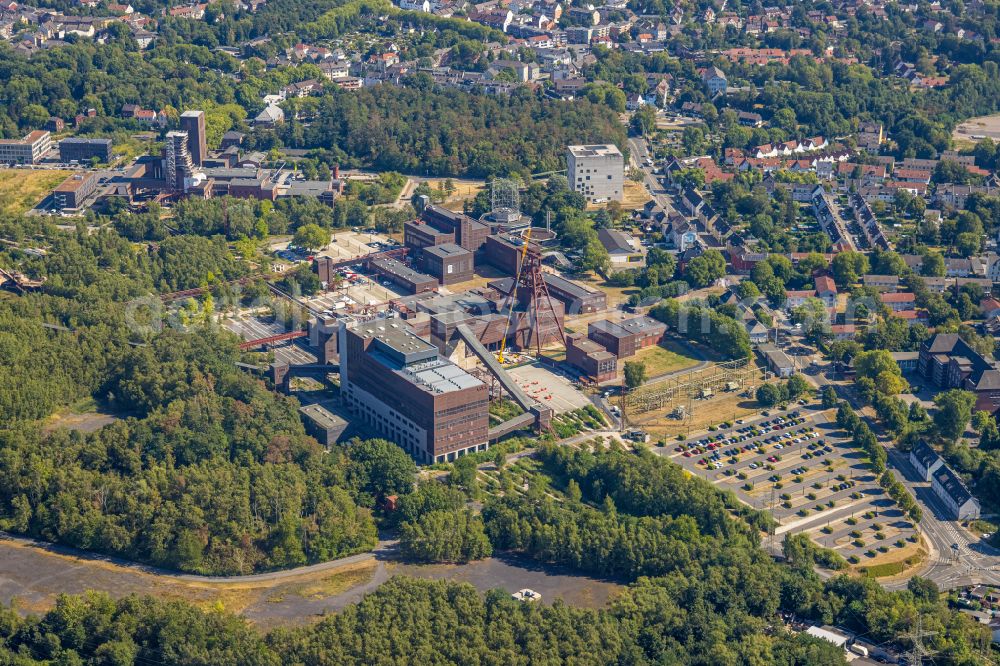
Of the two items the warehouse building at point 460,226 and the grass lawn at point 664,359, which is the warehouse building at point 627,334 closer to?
the grass lawn at point 664,359

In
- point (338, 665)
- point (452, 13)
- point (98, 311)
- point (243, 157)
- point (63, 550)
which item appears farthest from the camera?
point (452, 13)

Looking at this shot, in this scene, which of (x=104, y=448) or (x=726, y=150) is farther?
(x=726, y=150)

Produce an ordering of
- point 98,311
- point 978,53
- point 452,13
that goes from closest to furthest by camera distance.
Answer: point 98,311 → point 978,53 → point 452,13

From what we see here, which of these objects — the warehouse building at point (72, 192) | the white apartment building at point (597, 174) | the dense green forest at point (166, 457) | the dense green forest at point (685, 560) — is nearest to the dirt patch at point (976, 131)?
the white apartment building at point (597, 174)

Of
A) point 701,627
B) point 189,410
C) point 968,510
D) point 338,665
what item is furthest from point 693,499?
point 189,410

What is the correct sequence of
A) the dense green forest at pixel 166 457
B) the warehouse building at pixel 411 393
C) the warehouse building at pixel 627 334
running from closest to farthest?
the dense green forest at pixel 166 457, the warehouse building at pixel 411 393, the warehouse building at pixel 627 334

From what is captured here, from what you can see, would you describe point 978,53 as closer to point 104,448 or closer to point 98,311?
point 98,311
